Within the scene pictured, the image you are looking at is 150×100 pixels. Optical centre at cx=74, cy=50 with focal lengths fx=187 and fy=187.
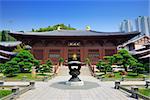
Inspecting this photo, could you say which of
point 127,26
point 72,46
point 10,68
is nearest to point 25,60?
point 10,68

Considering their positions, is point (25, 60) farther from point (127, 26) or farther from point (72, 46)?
point (127, 26)

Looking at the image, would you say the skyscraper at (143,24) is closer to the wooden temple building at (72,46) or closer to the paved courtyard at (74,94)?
the wooden temple building at (72,46)

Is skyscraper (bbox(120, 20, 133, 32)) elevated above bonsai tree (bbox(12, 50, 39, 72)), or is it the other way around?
skyscraper (bbox(120, 20, 133, 32))

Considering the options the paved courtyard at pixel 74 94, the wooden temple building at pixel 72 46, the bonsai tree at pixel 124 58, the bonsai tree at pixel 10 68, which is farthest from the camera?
the wooden temple building at pixel 72 46

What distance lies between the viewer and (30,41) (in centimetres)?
3547

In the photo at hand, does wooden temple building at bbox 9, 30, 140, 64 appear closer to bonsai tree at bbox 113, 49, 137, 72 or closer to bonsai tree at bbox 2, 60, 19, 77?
bonsai tree at bbox 113, 49, 137, 72

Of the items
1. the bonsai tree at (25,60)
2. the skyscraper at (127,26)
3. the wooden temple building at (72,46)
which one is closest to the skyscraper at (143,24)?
the skyscraper at (127,26)

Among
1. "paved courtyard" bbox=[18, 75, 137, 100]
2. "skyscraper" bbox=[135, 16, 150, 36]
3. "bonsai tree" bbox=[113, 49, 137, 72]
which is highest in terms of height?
"skyscraper" bbox=[135, 16, 150, 36]

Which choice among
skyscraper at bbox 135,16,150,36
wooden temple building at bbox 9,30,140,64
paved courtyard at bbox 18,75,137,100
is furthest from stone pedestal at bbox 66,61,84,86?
skyscraper at bbox 135,16,150,36

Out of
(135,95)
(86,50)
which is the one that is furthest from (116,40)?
(135,95)

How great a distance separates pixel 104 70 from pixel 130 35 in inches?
488

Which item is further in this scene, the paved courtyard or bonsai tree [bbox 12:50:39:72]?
bonsai tree [bbox 12:50:39:72]

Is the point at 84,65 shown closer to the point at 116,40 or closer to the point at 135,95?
the point at 116,40

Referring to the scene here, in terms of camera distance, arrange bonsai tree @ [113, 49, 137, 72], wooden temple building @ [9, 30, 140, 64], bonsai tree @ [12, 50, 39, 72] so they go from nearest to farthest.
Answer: bonsai tree @ [12, 50, 39, 72] → bonsai tree @ [113, 49, 137, 72] → wooden temple building @ [9, 30, 140, 64]
